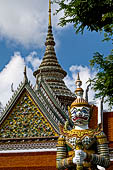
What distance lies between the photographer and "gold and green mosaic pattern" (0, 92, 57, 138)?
12359 mm

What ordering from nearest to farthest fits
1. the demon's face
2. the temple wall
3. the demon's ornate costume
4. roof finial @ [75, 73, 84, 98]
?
the demon's ornate costume → the demon's face → roof finial @ [75, 73, 84, 98] → the temple wall

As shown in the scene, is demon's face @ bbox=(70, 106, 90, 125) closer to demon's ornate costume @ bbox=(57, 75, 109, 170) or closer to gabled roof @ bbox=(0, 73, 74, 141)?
demon's ornate costume @ bbox=(57, 75, 109, 170)

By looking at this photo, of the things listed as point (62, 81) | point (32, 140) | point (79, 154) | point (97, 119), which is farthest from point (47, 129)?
point (62, 81)

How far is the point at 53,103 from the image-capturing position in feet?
48.5

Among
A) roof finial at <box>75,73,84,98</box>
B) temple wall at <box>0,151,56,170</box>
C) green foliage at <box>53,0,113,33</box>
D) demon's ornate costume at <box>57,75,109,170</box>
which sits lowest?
temple wall at <box>0,151,56,170</box>

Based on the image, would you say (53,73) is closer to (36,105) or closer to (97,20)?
(36,105)

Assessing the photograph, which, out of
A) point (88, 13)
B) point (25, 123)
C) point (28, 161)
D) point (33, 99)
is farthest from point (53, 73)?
point (88, 13)

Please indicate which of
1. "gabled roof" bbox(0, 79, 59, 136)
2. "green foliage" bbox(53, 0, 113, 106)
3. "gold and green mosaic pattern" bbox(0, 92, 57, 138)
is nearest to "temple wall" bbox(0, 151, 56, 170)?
"gold and green mosaic pattern" bbox(0, 92, 57, 138)

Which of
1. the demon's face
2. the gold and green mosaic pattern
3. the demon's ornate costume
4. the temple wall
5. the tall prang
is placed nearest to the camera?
the demon's ornate costume

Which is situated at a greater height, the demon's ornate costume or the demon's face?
the demon's face

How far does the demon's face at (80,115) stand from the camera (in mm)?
7559

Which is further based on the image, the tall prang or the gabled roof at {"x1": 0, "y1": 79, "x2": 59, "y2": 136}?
the tall prang

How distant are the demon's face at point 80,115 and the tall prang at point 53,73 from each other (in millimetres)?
9969

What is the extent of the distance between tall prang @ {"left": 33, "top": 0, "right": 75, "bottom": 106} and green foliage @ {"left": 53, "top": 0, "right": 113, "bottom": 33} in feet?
28.4
